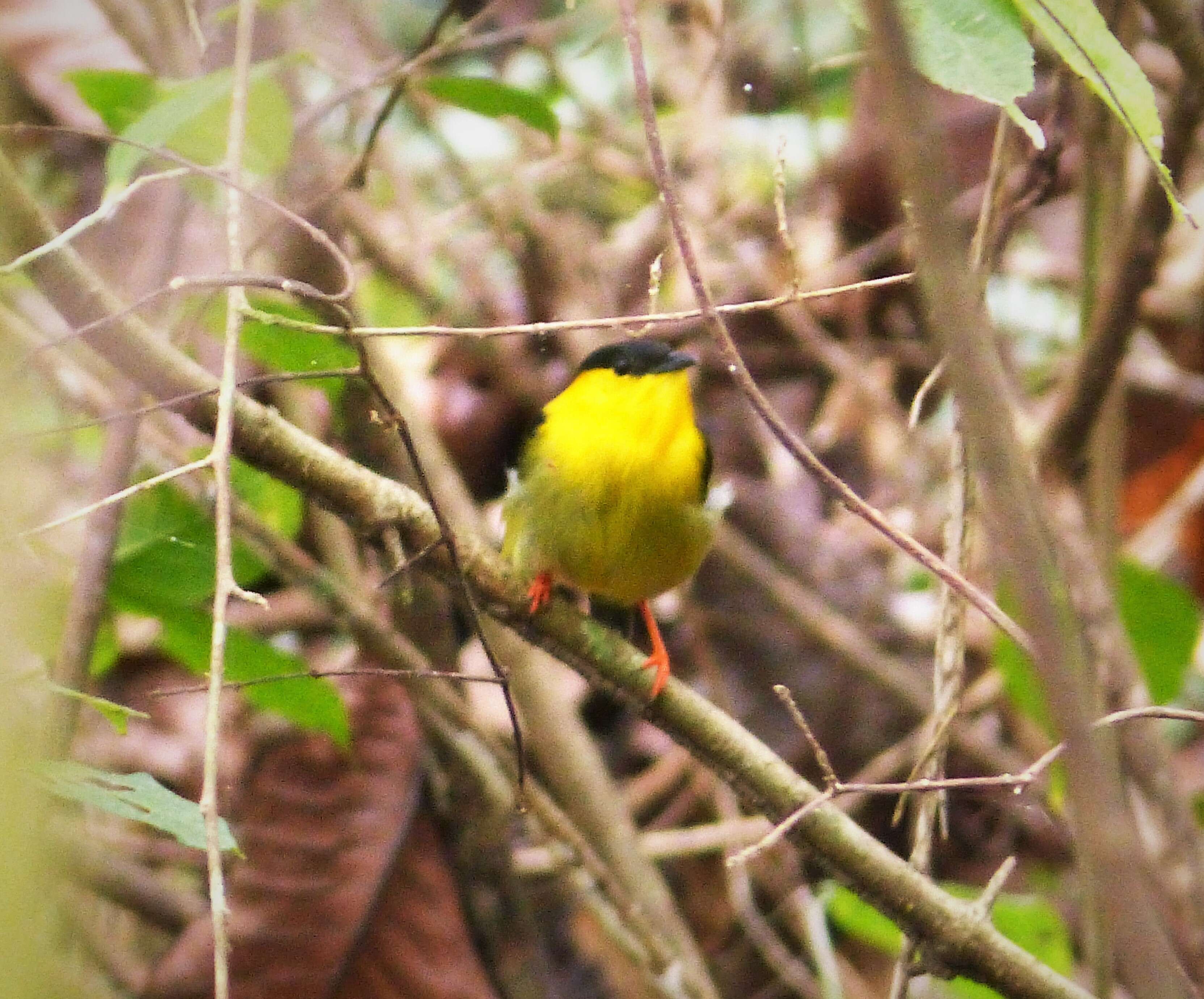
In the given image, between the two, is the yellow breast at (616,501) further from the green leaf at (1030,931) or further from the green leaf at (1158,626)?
the green leaf at (1158,626)

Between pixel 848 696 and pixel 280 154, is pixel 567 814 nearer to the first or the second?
pixel 848 696

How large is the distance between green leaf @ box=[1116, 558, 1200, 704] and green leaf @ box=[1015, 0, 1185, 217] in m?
1.63

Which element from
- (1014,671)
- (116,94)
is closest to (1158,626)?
(1014,671)

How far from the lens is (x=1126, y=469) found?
3623 millimetres

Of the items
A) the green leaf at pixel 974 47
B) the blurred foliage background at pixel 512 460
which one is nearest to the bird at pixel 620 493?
the blurred foliage background at pixel 512 460

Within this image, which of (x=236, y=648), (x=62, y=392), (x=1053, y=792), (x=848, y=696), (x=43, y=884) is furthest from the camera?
(x=848, y=696)

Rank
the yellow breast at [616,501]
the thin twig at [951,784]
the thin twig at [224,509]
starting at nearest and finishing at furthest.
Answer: the thin twig at [224,509], the thin twig at [951,784], the yellow breast at [616,501]

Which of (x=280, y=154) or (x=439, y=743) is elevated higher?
(x=280, y=154)

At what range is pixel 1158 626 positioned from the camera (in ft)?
8.75

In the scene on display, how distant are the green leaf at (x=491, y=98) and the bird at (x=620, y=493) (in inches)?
19.4

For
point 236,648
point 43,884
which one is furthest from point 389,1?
point 43,884

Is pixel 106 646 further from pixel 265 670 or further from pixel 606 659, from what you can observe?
pixel 606 659

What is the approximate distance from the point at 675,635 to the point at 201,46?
1.92 metres

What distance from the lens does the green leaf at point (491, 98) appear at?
2.04 meters
